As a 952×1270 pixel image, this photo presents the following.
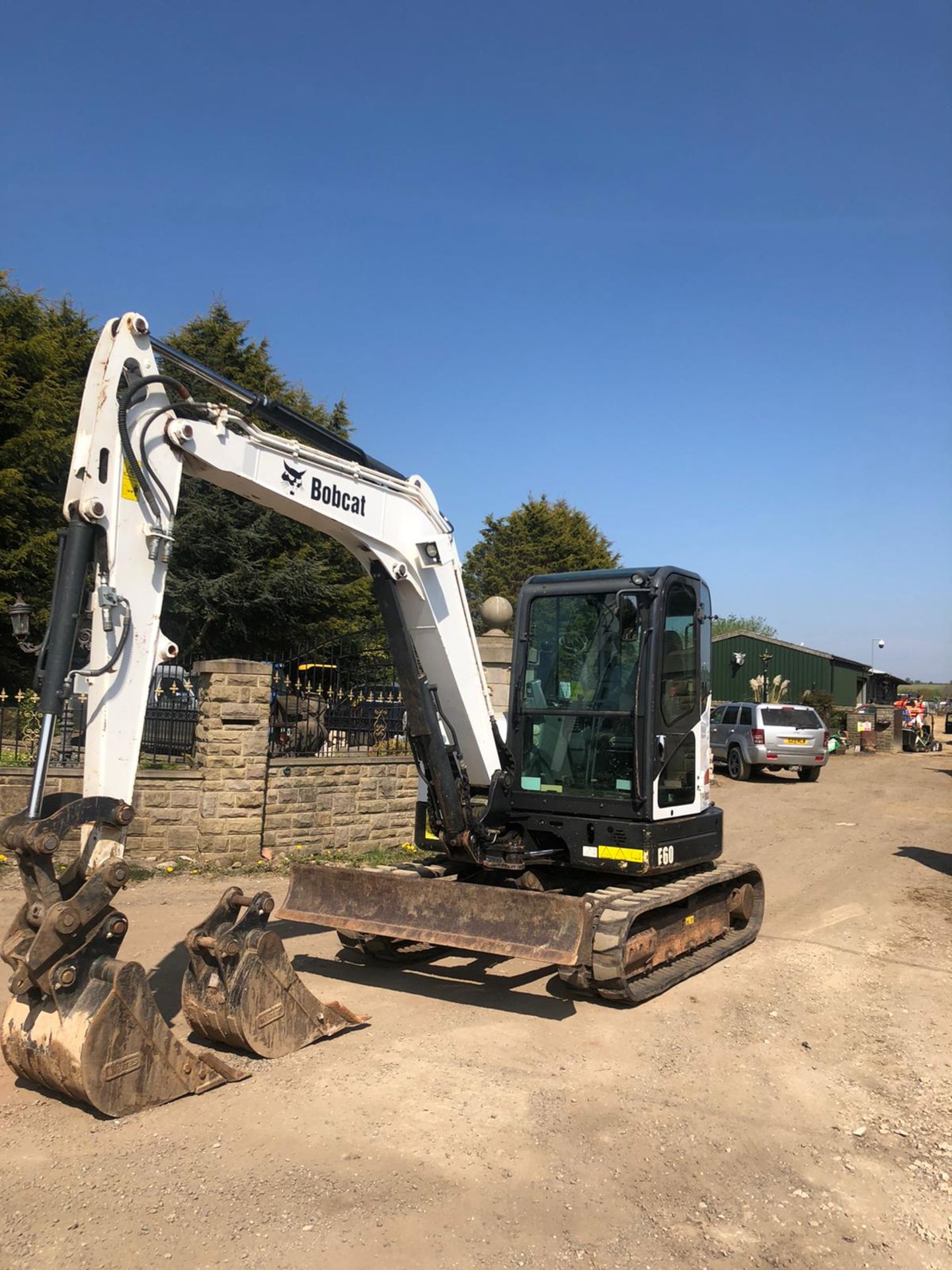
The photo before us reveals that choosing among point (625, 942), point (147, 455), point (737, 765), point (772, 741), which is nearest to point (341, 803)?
point (625, 942)

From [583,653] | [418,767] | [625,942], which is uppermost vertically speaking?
[583,653]

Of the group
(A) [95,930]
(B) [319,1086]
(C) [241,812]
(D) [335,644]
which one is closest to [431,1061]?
(B) [319,1086]

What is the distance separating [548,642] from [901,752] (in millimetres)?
29032

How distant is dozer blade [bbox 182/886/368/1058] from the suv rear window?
18041 mm

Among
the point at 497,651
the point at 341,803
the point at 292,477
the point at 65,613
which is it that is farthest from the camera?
the point at 341,803

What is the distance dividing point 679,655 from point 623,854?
1.54m

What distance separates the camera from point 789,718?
2211 cm

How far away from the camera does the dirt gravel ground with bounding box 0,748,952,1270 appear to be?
→ 11.9ft

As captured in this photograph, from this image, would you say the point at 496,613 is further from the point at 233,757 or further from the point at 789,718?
the point at 789,718

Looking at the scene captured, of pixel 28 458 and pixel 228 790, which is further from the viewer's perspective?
pixel 28 458

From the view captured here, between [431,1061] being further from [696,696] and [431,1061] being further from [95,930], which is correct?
[696,696]

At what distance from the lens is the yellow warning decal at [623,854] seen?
6.75 metres

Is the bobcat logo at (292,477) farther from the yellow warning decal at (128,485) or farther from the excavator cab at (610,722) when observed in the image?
the excavator cab at (610,722)

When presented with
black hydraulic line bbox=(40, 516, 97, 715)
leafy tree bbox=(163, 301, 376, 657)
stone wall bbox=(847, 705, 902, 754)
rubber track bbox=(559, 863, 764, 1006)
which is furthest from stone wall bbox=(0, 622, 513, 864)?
stone wall bbox=(847, 705, 902, 754)
